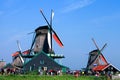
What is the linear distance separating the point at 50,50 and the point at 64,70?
4.73m

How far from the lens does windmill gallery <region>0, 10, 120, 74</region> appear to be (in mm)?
63625

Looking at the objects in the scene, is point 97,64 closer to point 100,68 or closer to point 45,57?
point 100,68

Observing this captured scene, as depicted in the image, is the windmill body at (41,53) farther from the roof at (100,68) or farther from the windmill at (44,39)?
the roof at (100,68)

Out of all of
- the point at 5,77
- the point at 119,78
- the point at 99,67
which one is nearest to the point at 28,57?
the point at 99,67

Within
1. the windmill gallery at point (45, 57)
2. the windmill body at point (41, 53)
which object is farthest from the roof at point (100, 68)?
the windmill body at point (41, 53)

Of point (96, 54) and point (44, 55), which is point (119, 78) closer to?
point (44, 55)

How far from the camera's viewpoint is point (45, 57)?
63594 millimetres

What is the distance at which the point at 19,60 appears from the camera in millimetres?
74062

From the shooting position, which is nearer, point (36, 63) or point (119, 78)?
point (119, 78)

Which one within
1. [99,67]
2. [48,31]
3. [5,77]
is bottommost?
[5,77]

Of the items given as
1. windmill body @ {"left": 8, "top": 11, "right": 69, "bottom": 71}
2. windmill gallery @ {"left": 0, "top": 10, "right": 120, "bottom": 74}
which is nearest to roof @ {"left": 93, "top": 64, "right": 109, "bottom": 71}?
windmill gallery @ {"left": 0, "top": 10, "right": 120, "bottom": 74}

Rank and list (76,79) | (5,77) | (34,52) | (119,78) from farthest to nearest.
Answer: (34,52), (119,78), (76,79), (5,77)

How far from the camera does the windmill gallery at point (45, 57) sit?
209ft

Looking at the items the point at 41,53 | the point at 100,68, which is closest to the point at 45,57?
the point at 41,53
